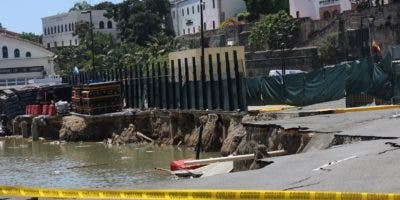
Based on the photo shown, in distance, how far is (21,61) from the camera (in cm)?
9719

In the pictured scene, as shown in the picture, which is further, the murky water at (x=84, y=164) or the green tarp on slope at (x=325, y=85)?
Result: the green tarp on slope at (x=325, y=85)

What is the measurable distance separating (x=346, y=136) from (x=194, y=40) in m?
82.1

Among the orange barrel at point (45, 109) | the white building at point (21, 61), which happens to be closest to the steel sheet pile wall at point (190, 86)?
the orange barrel at point (45, 109)

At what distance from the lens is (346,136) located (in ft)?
56.7

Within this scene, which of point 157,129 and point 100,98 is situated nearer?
point 157,129

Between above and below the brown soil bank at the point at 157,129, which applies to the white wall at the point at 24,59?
above

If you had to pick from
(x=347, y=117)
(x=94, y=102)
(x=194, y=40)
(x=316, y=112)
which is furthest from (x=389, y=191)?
(x=194, y=40)

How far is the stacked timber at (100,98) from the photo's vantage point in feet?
147

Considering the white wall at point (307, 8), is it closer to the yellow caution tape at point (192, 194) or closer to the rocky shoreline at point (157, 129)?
the rocky shoreline at point (157, 129)

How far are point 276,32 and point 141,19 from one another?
145 feet

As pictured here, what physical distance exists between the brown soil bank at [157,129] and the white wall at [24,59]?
42.7 meters

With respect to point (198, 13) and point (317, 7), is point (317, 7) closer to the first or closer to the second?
point (317, 7)

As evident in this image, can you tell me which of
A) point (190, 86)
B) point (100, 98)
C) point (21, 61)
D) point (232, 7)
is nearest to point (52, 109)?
point (100, 98)

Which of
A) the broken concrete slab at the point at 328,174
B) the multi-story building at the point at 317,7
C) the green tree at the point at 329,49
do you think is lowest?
the broken concrete slab at the point at 328,174
